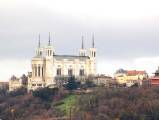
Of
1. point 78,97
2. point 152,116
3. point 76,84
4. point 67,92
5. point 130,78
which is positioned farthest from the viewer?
point 130,78

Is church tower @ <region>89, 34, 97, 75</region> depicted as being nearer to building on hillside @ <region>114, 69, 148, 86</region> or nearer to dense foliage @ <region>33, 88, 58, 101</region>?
building on hillside @ <region>114, 69, 148, 86</region>

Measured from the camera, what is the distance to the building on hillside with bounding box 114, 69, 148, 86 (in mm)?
158575

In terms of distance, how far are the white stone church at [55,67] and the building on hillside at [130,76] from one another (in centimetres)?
623

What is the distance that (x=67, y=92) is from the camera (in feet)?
457

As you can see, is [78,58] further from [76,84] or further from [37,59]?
[76,84]

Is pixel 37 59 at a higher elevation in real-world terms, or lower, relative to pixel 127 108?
higher

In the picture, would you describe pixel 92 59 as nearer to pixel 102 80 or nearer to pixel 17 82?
pixel 102 80

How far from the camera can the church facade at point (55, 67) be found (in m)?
163

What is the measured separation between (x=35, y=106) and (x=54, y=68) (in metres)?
31.7

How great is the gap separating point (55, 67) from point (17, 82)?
41.7 ft

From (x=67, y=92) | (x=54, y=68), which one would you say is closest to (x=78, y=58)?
(x=54, y=68)

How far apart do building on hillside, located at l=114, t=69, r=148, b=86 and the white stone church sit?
6.23 metres

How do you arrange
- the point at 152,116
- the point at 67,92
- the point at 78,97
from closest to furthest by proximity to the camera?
1. the point at 152,116
2. the point at 78,97
3. the point at 67,92

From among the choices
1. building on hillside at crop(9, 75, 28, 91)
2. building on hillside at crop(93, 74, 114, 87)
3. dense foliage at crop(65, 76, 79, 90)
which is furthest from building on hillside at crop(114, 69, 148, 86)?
building on hillside at crop(9, 75, 28, 91)
